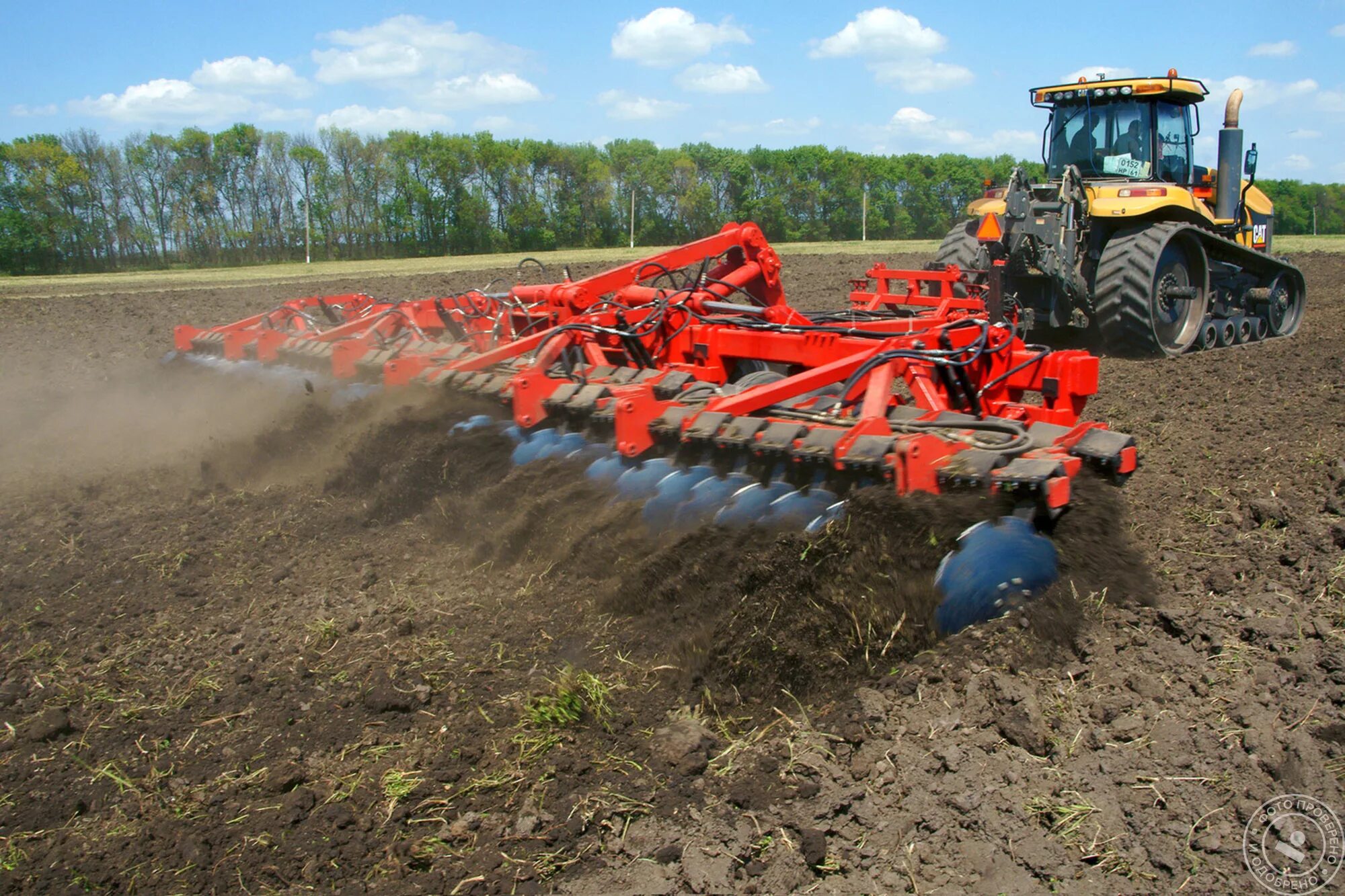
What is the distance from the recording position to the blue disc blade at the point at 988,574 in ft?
11.4

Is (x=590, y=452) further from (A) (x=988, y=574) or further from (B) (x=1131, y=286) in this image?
(B) (x=1131, y=286)

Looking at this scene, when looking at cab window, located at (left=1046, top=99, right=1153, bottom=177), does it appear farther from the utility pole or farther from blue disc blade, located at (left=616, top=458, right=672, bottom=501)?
the utility pole

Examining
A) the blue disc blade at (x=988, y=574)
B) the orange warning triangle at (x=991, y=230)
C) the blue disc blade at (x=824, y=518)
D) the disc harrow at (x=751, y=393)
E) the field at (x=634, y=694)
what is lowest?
the field at (x=634, y=694)

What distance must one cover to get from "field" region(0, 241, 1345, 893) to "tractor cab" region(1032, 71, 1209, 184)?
5.16m

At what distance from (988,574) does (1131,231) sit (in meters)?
7.16

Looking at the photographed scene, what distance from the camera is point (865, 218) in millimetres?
42344

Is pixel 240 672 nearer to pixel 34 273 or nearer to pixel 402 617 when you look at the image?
pixel 402 617

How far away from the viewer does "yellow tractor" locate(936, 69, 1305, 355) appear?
9102mm

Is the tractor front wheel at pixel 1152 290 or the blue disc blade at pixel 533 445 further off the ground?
the tractor front wheel at pixel 1152 290

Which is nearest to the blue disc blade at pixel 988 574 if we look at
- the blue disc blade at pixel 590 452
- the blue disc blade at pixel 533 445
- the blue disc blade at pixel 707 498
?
the blue disc blade at pixel 707 498

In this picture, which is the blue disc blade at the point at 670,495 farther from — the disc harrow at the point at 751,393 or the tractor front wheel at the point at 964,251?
the tractor front wheel at the point at 964,251

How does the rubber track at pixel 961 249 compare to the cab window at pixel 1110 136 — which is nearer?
the cab window at pixel 1110 136

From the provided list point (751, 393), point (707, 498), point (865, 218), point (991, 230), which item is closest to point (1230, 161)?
point (991, 230)

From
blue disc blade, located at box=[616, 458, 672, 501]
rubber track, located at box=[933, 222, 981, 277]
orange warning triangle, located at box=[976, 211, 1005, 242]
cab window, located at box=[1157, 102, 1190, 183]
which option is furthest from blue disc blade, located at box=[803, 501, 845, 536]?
cab window, located at box=[1157, 102, 1190, 183]
